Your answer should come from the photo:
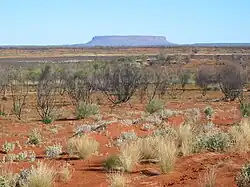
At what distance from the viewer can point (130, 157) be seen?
12156 mm

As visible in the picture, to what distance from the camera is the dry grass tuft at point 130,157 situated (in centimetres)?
1191

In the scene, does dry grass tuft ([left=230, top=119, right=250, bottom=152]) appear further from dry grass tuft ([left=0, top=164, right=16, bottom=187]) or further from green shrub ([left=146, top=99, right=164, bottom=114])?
green shrub ([left=146, top=99, right=164, bottom=114])

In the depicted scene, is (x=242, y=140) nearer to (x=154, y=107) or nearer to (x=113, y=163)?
(x=113, y=163)

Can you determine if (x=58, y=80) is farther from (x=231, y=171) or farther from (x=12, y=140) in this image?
(x=231, y=171)

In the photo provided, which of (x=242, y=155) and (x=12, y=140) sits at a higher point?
(x=242, y=155)

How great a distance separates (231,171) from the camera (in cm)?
1072

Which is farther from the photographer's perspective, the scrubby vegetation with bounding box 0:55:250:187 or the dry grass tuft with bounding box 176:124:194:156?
the dry grass tuft with bounding box 176:124:194:156

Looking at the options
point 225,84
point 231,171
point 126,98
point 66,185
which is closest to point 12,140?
point 66,185

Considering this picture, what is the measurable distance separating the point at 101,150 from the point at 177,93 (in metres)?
38.9

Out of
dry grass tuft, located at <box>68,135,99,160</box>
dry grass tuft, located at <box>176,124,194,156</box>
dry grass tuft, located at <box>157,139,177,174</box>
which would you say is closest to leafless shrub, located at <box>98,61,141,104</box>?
dry grass tuft, located at <box>176,124,194,156</box>

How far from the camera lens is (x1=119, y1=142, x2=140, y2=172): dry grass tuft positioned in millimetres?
11914

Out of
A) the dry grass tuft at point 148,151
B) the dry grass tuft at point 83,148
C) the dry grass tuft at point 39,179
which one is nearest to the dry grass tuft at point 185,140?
the dry grass tuft at point 148,151

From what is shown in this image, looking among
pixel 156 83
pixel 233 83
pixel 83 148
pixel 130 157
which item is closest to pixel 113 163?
pixel 130 157

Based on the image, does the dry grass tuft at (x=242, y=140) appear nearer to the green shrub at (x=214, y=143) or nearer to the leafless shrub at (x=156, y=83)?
the green shrub at (x=214, y=143)
